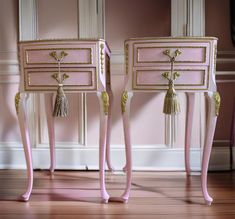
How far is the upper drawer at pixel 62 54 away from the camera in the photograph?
4.36ft

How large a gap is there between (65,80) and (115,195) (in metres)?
0.52

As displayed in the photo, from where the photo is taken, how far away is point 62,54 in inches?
52.5

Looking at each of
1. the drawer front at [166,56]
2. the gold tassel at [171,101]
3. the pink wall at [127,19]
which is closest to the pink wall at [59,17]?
the pink wall at [127,19]

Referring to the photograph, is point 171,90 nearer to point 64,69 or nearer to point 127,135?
point 127,135

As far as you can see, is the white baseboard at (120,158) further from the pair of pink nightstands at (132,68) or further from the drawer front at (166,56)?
the drawer front at (166,56)

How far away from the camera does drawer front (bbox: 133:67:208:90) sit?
1331 mm

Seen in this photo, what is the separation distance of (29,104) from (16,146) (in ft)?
0.80

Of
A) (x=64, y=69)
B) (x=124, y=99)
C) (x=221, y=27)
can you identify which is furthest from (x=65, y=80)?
(x=221, y=27)

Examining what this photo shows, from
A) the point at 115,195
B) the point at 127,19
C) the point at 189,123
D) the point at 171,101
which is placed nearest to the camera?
the point at 171,101

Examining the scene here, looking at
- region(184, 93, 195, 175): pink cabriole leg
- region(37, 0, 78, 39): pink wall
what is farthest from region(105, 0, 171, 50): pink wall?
region(184, 93, 195, 175): pink cabriole leg

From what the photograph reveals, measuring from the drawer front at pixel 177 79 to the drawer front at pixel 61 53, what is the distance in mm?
191

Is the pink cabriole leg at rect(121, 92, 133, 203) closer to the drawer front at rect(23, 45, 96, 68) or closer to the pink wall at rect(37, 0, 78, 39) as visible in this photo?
the drawer front at rect(23, 45, 96, 68)

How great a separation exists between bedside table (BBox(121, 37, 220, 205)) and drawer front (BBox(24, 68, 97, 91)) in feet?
0.48

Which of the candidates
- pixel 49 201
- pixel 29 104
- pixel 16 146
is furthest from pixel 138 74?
pixel 16 146
